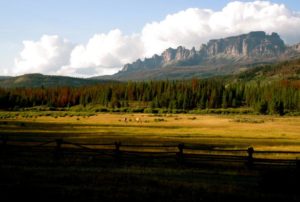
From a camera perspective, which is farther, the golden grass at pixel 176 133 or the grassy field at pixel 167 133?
the grassy field at pixel 167 133

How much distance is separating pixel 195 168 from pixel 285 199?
9.60 m

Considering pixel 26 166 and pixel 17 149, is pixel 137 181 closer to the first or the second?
pixel 26 166

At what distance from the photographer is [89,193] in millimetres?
19172

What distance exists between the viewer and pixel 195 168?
2827 centimetres

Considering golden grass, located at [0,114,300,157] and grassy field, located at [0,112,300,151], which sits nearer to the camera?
golden grass, located at [0,114,300,157]

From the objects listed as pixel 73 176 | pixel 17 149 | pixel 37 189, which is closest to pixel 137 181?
pixel 73 176

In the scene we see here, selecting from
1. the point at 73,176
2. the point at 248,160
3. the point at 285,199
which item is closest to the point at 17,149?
the point at 73,176

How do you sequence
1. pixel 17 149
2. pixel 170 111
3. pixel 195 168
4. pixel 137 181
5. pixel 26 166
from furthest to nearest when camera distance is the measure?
pixel 170 111
pixel 17 149
pixel 195 168
pixel 26 166
pixel 137 181

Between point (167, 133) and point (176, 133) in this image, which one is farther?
point (176, 133)

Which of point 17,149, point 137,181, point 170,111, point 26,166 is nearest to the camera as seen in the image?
point 137,181

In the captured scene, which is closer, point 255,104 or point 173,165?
point 173,165

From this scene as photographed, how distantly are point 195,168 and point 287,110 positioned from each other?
163341 millimetres

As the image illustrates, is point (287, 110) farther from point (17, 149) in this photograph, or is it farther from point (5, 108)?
point (17, 149)

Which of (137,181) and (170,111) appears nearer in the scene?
(137,181)
